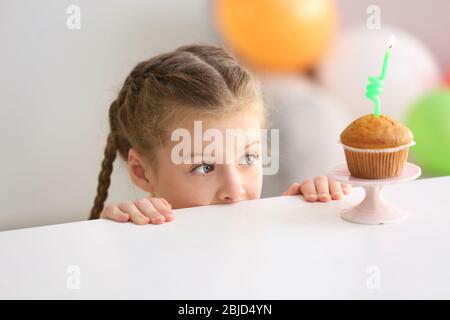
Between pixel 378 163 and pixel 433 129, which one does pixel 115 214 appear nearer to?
pixel 378 163

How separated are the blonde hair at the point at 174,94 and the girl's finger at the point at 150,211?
1.06ft

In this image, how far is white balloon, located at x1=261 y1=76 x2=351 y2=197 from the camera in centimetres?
255

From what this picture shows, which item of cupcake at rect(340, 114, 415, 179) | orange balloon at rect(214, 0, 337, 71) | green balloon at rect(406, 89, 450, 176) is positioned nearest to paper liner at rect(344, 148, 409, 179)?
cupcake at rect(340, 114, 415, 179)

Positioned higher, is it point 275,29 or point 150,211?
point 275,29

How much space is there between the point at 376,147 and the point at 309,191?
21 centimetres

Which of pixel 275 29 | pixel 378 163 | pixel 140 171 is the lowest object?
pixel 140 171

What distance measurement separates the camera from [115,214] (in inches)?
35.4

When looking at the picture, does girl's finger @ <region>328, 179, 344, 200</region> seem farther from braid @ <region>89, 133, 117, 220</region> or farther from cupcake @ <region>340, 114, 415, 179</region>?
braid @ <region>89, 133, 117, 220</region>

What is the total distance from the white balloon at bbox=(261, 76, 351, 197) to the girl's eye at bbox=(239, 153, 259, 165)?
135 centimetres

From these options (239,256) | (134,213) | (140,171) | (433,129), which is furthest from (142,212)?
(433,129)

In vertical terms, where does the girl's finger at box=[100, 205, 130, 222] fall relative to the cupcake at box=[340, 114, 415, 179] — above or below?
below

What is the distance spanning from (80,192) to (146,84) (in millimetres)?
1563

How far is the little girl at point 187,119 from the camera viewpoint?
115 centimetres

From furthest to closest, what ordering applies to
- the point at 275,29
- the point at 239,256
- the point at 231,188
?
the point at 275,29
the point at 231,188
the point at 239,256
